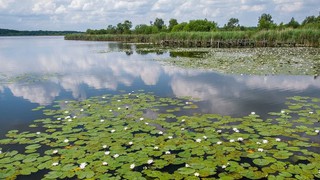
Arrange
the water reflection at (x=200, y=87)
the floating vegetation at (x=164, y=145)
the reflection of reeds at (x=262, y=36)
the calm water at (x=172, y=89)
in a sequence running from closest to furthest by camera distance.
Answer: the floating vegetation at (x=164, y=145) → the calm water at (x=172, y=89) → the water reflection at (x=200, y=87) → the reflection of reeds at (x=262, y=36)

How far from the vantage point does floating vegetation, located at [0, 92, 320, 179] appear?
512 cm

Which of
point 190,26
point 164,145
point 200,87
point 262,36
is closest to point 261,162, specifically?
point 164,145

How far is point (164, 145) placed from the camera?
247 inches

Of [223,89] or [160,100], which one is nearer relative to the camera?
[160,100]

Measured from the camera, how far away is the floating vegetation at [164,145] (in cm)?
512

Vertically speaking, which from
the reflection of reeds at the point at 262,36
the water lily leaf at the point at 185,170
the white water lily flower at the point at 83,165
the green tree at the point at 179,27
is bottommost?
the water lily leaf at the point at 185,170

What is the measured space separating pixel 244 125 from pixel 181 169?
3.10 m

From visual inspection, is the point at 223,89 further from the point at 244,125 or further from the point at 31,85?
the point at 31,85

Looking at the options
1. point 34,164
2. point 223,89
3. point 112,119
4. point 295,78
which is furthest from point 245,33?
point 34,164

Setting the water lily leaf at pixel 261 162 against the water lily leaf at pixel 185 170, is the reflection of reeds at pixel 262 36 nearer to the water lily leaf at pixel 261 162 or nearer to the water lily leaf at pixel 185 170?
the water lily leaf at pixel 261 162

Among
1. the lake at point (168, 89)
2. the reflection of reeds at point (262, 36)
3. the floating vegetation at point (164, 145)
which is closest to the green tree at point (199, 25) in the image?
the reflection of reeds at point (262, 36)

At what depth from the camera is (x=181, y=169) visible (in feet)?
16.8

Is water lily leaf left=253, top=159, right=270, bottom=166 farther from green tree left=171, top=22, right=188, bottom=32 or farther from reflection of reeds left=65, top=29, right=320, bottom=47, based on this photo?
green tree left=171, top=22, right=188, bottom=32

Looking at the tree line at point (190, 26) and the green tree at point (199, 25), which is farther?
the green tree at point (199, 25)
